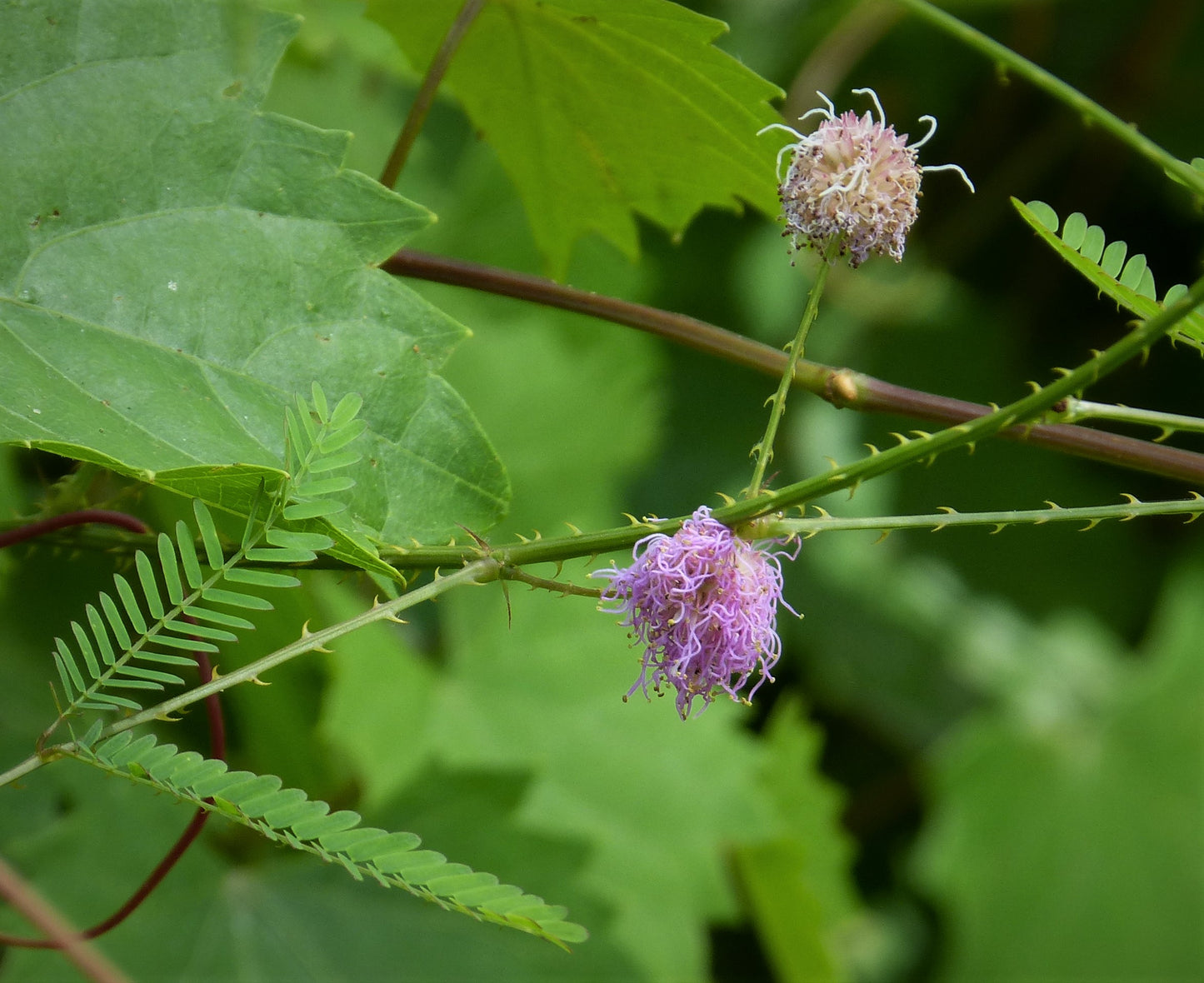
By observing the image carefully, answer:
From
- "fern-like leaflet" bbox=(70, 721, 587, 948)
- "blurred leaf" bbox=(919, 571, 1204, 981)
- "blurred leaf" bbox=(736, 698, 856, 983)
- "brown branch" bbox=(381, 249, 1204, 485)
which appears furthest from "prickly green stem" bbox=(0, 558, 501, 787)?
"blurred leaf" bbox=(919, 571, 1204, 981)

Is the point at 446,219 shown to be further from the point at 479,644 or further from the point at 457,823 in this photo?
the point at 457,823

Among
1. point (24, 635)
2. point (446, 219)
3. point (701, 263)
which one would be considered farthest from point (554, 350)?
point (24, 635)

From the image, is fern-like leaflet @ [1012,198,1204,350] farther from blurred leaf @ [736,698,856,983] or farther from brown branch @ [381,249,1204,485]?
blurred leaf @ [736,698,856,983]

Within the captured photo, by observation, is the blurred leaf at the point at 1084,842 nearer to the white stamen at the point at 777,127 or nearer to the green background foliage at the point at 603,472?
the green background foliage at the point at 603,472

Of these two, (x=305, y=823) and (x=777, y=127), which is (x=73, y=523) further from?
(x=777, y=127)

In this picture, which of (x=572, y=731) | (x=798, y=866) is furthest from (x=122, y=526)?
(x=798, y=866)
